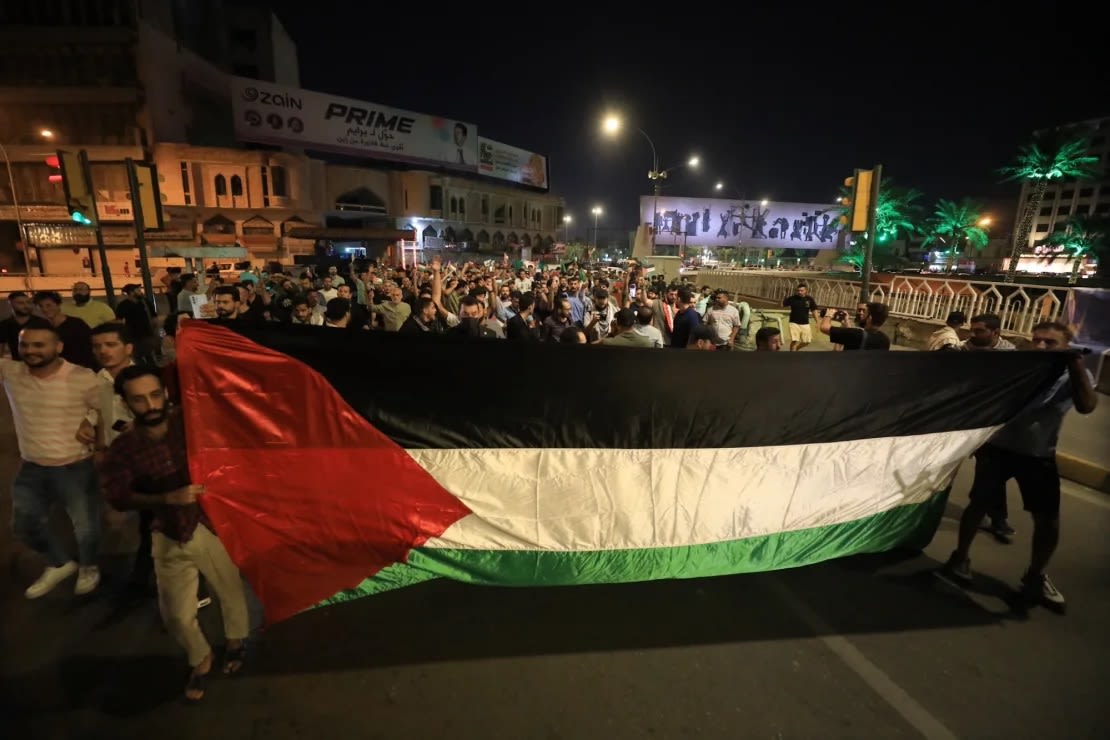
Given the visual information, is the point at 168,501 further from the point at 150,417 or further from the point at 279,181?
the point at 279,181

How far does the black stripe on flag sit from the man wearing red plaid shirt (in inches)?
17.6

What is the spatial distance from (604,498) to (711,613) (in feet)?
3.66

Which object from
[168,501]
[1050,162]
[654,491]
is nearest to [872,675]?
[654,491]

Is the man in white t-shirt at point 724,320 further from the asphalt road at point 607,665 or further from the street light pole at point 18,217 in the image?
the street light pole at point 18,217

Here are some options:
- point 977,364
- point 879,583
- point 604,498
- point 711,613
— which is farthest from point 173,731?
point 977,364

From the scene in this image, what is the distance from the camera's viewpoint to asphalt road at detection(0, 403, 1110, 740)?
260cm

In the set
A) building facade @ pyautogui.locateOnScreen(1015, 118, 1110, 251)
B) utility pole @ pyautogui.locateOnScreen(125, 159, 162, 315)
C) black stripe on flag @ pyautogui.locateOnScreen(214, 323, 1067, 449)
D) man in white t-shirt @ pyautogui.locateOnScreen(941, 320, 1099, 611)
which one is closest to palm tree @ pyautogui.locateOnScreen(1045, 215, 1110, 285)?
building facade @ pyautogui.locateOnScreen(1015, 118, 1110, 251)

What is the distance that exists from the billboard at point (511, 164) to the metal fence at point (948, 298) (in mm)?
38453

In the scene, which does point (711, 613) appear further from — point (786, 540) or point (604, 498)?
point (604, 498)

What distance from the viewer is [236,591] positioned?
2.89 metres

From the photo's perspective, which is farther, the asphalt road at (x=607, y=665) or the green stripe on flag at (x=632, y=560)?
the green stripe on flag at (x=632, y=560)

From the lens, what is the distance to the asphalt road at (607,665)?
2.60 meters

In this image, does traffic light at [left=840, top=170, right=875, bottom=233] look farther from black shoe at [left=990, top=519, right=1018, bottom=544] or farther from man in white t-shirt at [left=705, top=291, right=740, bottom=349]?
black shoe at [left=990, top=519, right=1018, bottom=544]

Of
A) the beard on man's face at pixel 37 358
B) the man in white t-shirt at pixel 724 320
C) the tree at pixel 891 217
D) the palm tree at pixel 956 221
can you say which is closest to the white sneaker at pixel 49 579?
the beard on man's face at pixel 37 358
